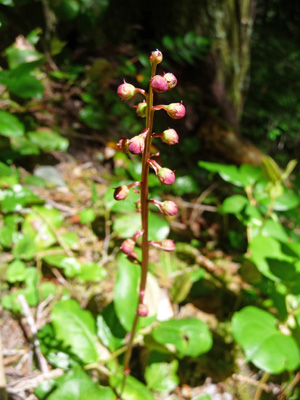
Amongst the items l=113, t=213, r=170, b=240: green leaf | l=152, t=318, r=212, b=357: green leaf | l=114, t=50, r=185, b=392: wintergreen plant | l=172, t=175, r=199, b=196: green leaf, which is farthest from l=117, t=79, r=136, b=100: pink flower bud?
l=172, t=175, r=199, b=196: green leaf

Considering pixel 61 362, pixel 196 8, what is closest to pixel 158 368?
pixel 61 362

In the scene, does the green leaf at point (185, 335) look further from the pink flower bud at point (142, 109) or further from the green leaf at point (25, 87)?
the green leaf at point (25, 87)

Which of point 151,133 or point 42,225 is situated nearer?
point 151,133

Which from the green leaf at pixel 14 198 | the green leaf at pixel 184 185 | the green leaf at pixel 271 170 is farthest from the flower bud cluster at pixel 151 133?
the green leaf at pixel 184 185

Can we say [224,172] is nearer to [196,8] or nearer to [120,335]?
[120,335]

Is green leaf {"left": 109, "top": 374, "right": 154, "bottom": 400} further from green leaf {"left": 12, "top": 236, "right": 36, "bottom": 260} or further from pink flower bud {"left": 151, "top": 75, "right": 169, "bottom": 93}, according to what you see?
pink flower bud {"left": 151, "top": 75, "right": 169, "bottom": 93}

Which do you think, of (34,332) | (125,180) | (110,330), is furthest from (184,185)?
(34,332)

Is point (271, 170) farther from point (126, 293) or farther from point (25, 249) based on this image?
point (25, 249)
